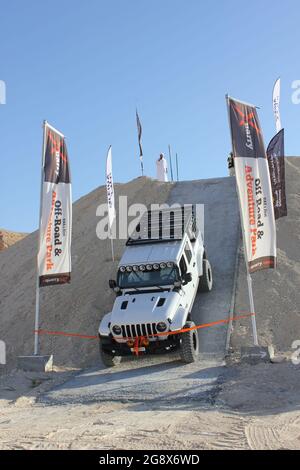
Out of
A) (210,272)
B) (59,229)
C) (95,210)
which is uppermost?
(95,210)

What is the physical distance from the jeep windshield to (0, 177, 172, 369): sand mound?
254cm

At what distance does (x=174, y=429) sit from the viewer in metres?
7.81

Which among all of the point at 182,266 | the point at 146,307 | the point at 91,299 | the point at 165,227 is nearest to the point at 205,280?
the point at 165,227

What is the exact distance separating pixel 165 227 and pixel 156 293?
2.88 meters

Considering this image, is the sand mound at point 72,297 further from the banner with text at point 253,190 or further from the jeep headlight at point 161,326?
the banner with text at point 253,190

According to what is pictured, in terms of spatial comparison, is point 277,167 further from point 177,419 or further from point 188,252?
point 177,419

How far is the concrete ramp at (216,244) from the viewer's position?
15.1 meters

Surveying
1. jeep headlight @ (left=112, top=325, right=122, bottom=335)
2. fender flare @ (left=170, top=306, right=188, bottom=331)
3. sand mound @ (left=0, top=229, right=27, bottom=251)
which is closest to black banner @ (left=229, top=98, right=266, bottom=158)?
fender flare @ (left=170, top=306, right=188, bottom=331)

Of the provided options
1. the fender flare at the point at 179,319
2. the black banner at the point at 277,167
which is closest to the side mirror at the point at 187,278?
the fender flare at the point at 179,319

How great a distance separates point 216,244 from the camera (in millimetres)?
20406

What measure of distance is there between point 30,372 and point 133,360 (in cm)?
279

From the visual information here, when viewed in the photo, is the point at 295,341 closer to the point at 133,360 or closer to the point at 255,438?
the point at 133,360

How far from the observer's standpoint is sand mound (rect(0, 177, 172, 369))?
16139 mm

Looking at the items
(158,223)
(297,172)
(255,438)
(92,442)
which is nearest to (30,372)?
(158,223)
